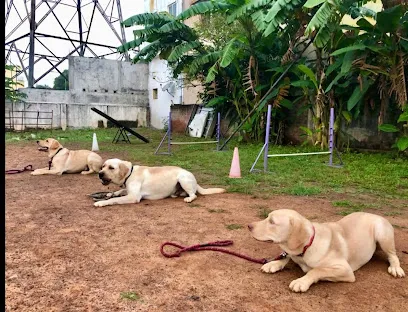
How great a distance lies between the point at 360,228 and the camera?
8.93ft

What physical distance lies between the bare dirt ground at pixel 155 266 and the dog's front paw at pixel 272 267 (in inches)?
1.7

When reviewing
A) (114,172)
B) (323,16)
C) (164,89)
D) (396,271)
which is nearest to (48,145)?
(114,172)

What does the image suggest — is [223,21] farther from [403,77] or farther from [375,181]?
[375,181]

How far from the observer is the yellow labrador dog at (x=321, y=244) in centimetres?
244

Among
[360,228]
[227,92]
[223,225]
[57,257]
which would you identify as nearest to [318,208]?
Answer: [223,225]

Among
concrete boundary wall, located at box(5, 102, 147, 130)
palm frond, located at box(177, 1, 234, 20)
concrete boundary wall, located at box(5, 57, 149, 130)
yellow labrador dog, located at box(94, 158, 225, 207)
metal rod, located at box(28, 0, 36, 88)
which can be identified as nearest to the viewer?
yellow labrador dog, located at box(94, 158, 225, 207)

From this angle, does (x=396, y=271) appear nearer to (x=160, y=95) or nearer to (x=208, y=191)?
(x=208, y=191)

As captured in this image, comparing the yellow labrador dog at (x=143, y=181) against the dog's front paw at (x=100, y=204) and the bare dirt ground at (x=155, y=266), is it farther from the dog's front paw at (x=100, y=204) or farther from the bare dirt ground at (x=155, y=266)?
the bare dirt ground at (x=155, y=266)

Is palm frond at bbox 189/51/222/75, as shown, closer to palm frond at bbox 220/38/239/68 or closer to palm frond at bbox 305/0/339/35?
palm frond at bbox 220/38/239/68

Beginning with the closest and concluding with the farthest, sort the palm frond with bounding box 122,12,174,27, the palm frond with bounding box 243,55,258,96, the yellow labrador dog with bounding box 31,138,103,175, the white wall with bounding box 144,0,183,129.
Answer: the yellow labrador dog with bounding box 31,138,103,175 → the palm frond with bounding box 243,55,258,96 → the palm frond with bounding box 122,12,174,27 → the white wall with bounding box 144,0,183,129

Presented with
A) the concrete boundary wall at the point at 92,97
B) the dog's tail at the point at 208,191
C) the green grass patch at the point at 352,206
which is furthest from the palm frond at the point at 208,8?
the concrete boundary wall at the point at 92,97

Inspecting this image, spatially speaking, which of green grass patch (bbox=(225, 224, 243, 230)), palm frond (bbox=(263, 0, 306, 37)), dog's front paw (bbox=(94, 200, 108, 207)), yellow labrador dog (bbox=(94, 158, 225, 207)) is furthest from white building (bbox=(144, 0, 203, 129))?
green grass patch (bbox=(225, 224, 243, 230))

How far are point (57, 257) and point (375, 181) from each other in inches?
217

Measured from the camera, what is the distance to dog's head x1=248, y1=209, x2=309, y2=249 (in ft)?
8.02
